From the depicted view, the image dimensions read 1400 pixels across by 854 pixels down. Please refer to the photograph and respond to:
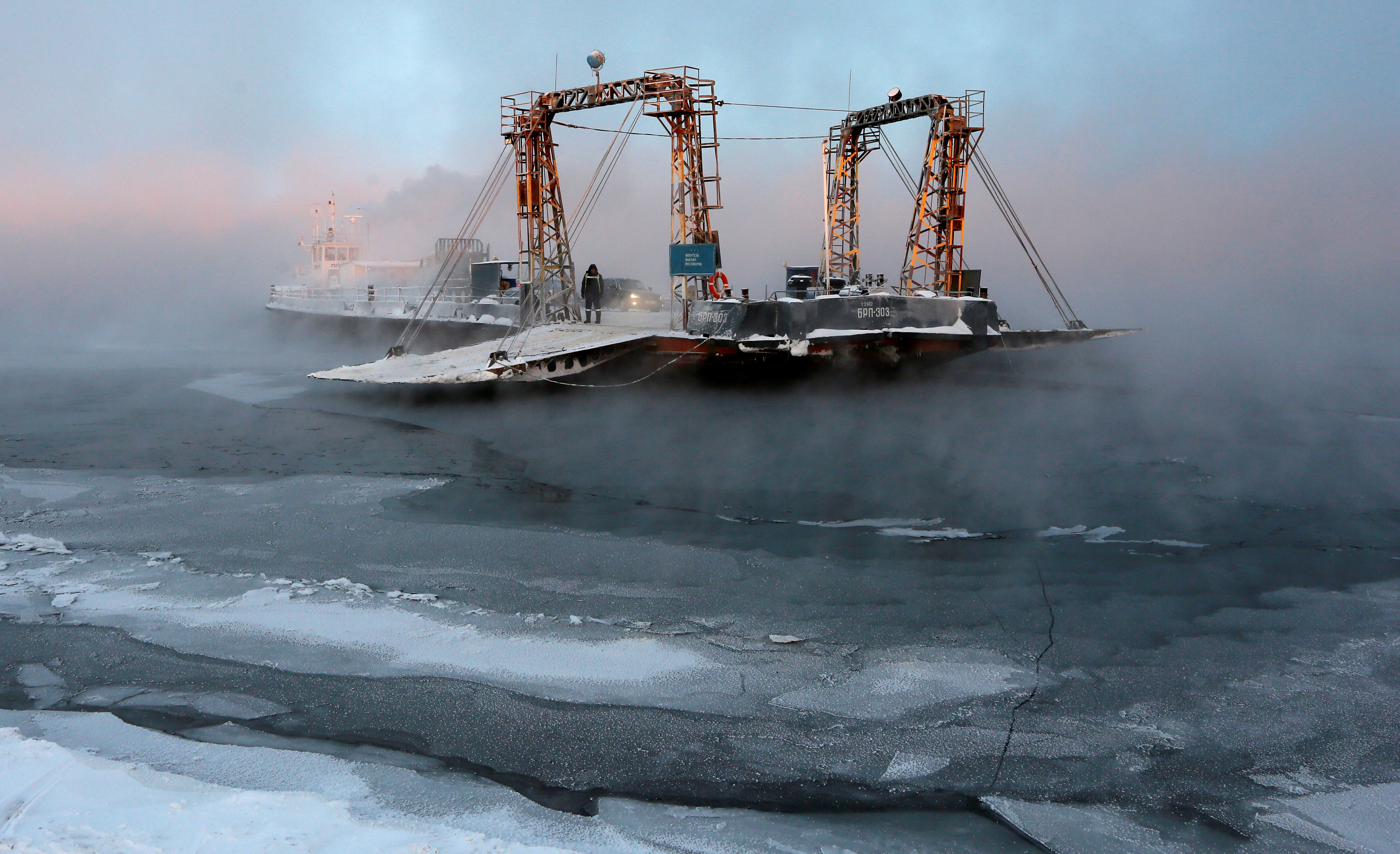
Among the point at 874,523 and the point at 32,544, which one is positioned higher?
the point at 32,544

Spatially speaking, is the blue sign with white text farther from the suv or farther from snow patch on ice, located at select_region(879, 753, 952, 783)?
snow patch on ice, located at select_region(879, 753, 952, 783)

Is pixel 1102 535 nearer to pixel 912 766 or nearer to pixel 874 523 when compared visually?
pixel 874 523

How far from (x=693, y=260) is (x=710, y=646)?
14437 millimetres

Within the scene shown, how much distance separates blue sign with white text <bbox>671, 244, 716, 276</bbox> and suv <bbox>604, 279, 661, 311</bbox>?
1149 centimetres

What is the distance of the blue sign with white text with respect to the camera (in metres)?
18.8

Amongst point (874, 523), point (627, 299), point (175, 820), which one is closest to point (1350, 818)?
point (874, 523)

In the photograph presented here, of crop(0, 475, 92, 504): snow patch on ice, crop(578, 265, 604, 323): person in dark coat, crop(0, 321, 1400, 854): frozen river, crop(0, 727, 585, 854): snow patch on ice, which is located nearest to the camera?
crop(0, 727, 585, 854): snow patch on ice

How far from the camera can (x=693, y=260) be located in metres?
19.0

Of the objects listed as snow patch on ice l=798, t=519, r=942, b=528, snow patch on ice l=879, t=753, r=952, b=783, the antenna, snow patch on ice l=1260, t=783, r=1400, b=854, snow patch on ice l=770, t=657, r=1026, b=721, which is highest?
the antenna

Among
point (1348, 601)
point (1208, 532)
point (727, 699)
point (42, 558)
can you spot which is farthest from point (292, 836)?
point (1208, 532)

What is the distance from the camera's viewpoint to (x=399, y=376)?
15961 millimetres

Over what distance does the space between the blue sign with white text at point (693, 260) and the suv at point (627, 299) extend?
1149cm

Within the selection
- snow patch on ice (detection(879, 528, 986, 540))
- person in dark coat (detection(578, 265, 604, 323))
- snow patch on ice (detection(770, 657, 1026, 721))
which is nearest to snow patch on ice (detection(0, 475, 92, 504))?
snow patch on ice (detection(770, 657, 1026, 721))

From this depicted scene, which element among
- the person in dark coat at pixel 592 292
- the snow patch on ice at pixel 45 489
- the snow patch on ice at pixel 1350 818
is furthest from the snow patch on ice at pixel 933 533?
the person in dark coat at pixel 592 292
